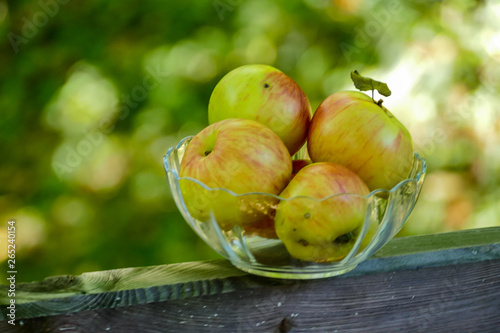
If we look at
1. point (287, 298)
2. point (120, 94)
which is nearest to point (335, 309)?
point (287, 298)

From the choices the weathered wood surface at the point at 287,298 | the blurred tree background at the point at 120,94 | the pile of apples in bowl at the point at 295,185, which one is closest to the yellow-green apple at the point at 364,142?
the pile of apples in bowl at the point at 295,185

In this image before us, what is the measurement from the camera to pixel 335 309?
0.74m

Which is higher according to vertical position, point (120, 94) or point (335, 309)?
point (120, 94)

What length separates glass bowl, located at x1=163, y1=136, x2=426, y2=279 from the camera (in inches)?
25.2

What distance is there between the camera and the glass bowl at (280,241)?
640mm

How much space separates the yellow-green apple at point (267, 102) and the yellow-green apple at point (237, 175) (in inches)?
3.3

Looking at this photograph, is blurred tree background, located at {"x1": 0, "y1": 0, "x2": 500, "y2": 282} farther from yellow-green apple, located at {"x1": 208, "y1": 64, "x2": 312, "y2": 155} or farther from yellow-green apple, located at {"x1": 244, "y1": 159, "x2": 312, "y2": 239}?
yellow-green apple, located at {"x1": 244, "y1": 159, "x2": 312, "y2": 239}

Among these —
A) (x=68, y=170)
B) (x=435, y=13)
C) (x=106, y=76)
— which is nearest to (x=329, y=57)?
(x=435, y=13)

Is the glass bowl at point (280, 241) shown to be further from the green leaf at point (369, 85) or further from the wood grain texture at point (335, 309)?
the green leaf at point (369, 85)

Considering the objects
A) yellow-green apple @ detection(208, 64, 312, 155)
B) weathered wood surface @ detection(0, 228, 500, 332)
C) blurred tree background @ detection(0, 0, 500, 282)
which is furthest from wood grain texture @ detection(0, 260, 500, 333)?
blurred tree background @ detection(0, 0, 500, 282)

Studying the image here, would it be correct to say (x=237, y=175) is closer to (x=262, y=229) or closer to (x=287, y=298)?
(x=262, y=229)

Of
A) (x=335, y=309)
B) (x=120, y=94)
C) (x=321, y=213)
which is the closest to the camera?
(x=321, y=213)

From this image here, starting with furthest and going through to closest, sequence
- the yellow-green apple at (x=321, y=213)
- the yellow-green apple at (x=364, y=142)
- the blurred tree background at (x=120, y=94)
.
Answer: the blurred tree background at (x=120, y=94), the yellow-green apple at (x=364, y=142), the yellow-green apple at (x=321, y=213)

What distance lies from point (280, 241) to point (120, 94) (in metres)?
0.64
